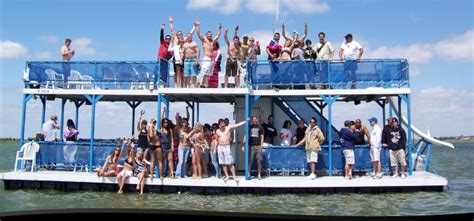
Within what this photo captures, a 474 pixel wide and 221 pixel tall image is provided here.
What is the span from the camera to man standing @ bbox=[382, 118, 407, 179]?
11727 millimetres

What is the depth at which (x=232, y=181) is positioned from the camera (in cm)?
1130

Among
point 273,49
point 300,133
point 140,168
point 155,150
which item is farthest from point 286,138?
point 140,168

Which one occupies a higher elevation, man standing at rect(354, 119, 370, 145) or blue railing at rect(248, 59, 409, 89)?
blue railing at rect(248, 59, 409, 89)

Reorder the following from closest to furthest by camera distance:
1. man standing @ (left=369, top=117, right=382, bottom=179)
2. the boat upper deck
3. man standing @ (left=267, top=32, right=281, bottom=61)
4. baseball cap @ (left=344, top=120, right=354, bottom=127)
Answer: man standing @ (left=369, top=117, right=382, bottom=179)
the boat upper deck
baseball cap @ (left=344, top=120, right=354, bottom=127)
man standing @ (left=267, top=32, right=281, bottom=61)

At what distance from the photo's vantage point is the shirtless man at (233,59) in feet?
39.8

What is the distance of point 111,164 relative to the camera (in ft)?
39.4

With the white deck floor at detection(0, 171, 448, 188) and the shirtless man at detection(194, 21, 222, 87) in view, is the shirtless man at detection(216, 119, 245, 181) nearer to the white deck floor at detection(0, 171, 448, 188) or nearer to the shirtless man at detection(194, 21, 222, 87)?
the white deck floor at detection(0, 171, 448, 188)

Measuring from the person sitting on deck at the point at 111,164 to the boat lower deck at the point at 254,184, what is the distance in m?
→ 0.16

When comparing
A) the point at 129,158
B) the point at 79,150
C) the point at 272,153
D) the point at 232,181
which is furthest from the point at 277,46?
the point at 79,150

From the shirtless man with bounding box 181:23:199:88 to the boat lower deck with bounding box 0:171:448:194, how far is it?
113 inches

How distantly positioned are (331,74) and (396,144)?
101 inches

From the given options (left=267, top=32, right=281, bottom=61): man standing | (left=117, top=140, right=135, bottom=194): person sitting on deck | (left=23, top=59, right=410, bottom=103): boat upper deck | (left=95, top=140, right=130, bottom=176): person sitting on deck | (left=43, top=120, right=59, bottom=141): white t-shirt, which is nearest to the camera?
(left=117, top=140, right=135, bottom=194): person sitting on deck

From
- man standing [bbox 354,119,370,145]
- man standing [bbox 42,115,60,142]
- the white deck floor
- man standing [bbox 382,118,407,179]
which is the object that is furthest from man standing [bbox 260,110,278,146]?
man standing [bbox 42,115,60,142]

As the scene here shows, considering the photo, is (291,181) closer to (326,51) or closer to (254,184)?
(254,184)
